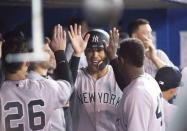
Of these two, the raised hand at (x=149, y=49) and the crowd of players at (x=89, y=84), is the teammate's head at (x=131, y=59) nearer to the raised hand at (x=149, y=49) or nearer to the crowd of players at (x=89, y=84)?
the crowd of players at (x=89, y=84)

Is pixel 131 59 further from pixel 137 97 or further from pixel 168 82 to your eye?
pixel 168 82

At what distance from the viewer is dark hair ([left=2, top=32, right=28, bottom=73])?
1682 mm

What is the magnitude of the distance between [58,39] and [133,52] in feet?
0.94

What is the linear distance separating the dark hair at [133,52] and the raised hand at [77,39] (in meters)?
0.16

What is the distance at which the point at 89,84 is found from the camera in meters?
2.00

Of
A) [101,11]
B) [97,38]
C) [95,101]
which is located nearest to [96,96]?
[95,101]

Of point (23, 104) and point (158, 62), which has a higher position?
point (158, 62)

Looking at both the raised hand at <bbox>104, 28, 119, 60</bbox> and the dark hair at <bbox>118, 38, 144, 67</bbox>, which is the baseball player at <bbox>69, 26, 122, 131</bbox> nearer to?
the raised hand at <bbox>104, 28, 119, 60</bbox>

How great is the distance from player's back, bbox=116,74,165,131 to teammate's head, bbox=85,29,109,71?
0.21m

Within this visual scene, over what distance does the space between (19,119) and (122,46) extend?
1.55 feet

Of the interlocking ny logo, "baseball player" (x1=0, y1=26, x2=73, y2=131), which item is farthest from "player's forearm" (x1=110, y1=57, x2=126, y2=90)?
"baseball player" (x1=0, y1=26, x2=73, y2=131)

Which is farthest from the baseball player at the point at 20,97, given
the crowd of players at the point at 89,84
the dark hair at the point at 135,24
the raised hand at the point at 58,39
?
the dark hair at the point at 135,24

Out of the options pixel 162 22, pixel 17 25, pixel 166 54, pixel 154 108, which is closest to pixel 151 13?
pixel 162 22

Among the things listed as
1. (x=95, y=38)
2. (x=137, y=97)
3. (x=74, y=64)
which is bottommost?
(x=137, y=97)
